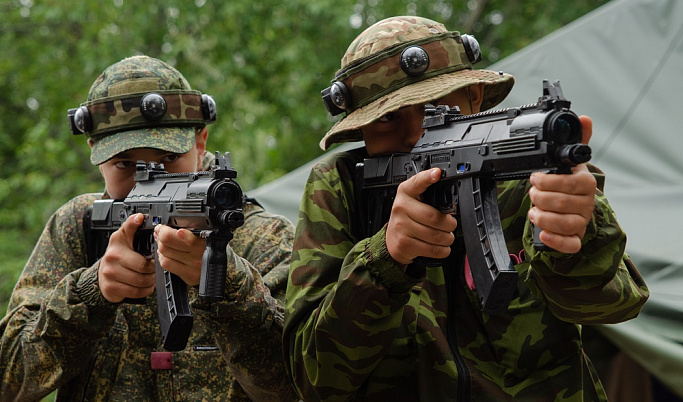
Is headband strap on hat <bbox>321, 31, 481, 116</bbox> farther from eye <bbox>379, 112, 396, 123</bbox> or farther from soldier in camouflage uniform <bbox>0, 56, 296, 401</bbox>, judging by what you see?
soldier in camouflage uniform <bbox>0, 56, 296, 401</bbox>

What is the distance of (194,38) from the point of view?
10359 millimetres

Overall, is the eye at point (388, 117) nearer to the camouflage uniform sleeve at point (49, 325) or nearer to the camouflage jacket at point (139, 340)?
the camouflage jacket at point (139, 340)

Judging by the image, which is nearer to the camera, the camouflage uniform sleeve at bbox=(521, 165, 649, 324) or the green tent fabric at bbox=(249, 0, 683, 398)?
the camouflage uniform sleeve at bbox=(521, 165, 649, 324)

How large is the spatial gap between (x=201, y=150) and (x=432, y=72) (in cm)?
122

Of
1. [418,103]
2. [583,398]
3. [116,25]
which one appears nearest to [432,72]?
[418,103]

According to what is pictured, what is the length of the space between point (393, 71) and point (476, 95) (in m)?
0.30

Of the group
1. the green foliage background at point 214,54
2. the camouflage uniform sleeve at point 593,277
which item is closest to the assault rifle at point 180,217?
the camouflage uniform sleeve at point 593,277

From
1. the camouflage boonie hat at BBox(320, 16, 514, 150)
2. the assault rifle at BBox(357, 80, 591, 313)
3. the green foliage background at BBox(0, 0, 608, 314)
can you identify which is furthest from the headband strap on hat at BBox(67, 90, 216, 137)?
the green foliage background at BBox(0, 0, 608, 314)

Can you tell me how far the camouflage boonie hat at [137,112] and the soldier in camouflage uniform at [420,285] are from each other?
0.84m

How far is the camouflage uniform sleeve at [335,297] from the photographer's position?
87.2 inches

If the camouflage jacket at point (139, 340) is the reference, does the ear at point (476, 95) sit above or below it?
above

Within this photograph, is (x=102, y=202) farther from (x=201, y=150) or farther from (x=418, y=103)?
(x=418, y=103)

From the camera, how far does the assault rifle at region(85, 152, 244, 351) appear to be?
2.47 metres

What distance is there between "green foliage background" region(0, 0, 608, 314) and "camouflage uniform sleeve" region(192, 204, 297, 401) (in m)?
6.95
